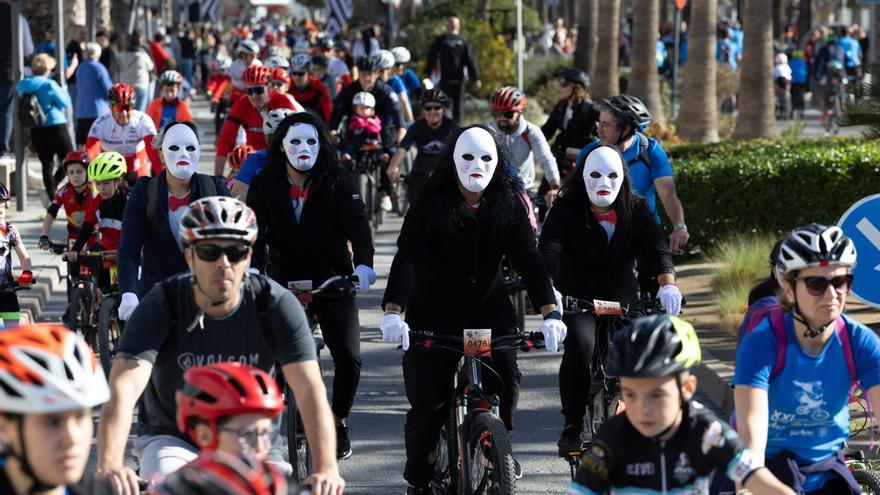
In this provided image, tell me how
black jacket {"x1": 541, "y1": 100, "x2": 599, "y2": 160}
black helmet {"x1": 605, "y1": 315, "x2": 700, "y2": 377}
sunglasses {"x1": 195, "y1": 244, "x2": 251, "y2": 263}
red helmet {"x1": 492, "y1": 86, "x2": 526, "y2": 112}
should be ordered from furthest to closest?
black jacket {"x1": 541, "y1": 100, "x2": 599, "y2": 160} < red helmet {"x1": 492, "y1": 86, "x2": 526, "y2": 112} < sunglasses {"x1": 195, "y1": 244, "x2": 251, "y2": 263} < black helmet {"x1": 605, "y1": 315, "x2": 700, "y2": 377}

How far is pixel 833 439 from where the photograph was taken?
18.0 feet

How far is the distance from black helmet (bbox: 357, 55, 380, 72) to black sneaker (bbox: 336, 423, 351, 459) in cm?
948

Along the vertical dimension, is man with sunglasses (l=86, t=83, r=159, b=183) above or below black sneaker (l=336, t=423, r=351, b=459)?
above

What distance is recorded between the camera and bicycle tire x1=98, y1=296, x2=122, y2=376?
10.6m

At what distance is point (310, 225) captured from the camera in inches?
326

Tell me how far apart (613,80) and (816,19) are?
49150 millimetres

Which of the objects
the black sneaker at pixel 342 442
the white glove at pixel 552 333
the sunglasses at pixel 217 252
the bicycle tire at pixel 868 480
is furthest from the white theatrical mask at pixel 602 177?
the sunglasses at pixel 217 252

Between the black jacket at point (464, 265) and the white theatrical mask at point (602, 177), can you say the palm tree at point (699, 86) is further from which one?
the black jacket at point (464, 265)

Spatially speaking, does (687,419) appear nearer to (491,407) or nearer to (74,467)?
(74,467)

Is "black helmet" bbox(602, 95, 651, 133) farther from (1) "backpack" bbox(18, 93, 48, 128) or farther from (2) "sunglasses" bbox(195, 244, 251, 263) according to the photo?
(1) "backpack" bbox(18, 93, 48, 128)

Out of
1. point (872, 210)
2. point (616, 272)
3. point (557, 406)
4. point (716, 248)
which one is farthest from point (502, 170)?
point (716, 248)

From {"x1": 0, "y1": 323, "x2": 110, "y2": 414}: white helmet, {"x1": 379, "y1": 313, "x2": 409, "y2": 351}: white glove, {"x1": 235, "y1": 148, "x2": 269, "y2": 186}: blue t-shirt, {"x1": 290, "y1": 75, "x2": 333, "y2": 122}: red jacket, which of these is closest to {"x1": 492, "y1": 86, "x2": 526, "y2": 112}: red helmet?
{"x1": 235, "y1": 148, "x2": 269, "y2": 186}: blue t-shirt

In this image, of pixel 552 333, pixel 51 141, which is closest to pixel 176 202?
pixel 552 333

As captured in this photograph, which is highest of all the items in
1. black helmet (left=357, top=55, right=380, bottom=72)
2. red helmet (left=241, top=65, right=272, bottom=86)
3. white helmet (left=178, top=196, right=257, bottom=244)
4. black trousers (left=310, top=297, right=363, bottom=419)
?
black helmet (left=357, top=55, right=380, bottom=72)
